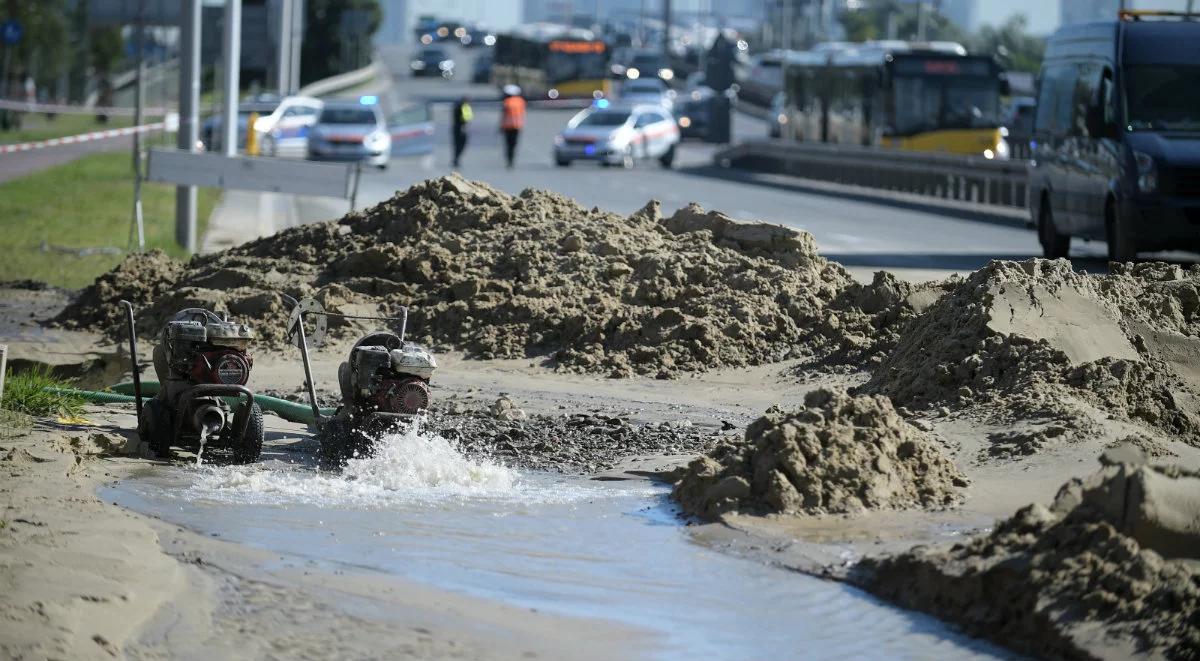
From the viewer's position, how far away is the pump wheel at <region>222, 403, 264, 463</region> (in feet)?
32.6

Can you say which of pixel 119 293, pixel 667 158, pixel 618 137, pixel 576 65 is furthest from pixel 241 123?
pixel 576 65

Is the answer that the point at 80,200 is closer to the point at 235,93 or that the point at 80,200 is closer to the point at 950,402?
the point at 235,93

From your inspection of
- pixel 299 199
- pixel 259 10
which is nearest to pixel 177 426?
pixel 299 199

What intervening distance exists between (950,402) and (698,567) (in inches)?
132

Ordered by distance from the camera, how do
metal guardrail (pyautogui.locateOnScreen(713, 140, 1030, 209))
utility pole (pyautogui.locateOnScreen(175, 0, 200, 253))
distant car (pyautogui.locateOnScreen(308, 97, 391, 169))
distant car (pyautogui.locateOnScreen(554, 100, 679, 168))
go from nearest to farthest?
utility pole (pyautogui.locateOnScreen(175, 0, 200, 253)) → metal guardrail (pyautogui.locateOnScreen(713, 140, 1030, 209)) → distant car (pyautogui.locateOnScreen(308, 97, 391, 169)) → distant car (pyautogui.locateOnScreen(554, 100, 679, 168))

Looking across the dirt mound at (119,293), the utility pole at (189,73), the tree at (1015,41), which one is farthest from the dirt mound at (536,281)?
the tree at (1015,41)

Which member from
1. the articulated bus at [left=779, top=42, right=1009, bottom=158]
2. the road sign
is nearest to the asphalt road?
the articulated bus at [left=779, top=42, right=1009, bottom=158]

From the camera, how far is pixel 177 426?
991cm

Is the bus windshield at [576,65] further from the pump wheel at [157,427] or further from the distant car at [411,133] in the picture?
the pump wheel at [157,427]

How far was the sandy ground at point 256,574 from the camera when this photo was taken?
6566 millimetres

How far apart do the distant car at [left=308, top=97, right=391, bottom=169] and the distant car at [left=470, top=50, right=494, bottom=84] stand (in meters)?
63.0

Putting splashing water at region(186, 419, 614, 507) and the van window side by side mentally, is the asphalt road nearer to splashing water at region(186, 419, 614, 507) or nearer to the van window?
the van window

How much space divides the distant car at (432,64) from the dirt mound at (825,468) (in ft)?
348

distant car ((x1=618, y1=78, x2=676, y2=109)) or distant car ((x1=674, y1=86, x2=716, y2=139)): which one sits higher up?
distant car ((x1=618, y1=78, x2=676, y2=109))
